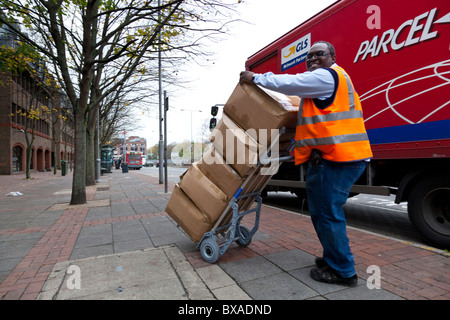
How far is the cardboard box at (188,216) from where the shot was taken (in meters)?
3.07

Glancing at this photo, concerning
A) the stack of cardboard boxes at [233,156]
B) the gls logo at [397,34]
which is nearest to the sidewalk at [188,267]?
the stack of cardboard boxes at [233,156]

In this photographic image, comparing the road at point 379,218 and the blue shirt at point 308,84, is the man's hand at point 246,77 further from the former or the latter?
the road at point 379,218

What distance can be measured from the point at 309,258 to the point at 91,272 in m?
2.32

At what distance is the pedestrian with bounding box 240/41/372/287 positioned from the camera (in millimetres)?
2334

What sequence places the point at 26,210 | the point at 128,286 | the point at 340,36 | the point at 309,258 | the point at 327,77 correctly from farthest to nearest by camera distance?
the point at 26,210 < the point at 340,36 < the point at 309,258 < the point at 128,286 < the point at 327,77

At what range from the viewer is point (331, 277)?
248 centimetres

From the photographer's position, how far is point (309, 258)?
3150 millimetres

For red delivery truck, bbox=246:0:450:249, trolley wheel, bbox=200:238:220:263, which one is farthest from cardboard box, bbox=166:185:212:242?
Answer: red delivery truck, bbox=246:0:450:249

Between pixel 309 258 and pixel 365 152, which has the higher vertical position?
pixel 365 152

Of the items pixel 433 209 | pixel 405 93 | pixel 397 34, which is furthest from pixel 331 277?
pixel 397 34

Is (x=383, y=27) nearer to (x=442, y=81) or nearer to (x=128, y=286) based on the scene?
(x=442, y=81)

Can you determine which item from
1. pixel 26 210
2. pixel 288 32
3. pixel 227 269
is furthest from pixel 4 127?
pixel 227 269

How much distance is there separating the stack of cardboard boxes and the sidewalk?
0.57 m

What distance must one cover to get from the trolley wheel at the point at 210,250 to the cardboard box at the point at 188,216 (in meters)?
0.10
